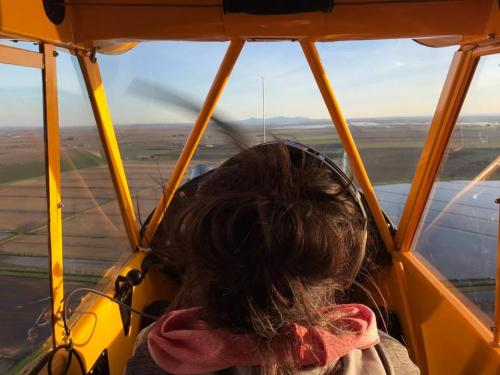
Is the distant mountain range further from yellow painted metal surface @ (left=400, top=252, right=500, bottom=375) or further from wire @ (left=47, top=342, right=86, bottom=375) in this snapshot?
wire @ (left=47, top=342, right=86, bottom=375)

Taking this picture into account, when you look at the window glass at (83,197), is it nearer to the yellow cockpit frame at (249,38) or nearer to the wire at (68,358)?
the yellow cockpit frame at (249,38)

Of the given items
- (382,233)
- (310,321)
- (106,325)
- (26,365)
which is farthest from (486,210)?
(26,365)

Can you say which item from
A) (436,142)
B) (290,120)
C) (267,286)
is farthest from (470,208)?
(267,286)

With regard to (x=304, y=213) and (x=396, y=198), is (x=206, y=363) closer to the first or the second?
(x=304, y=213)

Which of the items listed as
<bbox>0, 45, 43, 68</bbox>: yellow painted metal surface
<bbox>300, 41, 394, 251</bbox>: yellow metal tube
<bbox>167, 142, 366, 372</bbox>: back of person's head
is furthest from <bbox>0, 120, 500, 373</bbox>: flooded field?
<bbox>167, 142, 366, 372</bbox>: back of person's head

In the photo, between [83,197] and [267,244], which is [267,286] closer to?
Answer: [267,244]

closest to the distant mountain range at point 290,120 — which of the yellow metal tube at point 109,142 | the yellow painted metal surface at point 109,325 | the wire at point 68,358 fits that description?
the yellow metal tube at point 109,142
